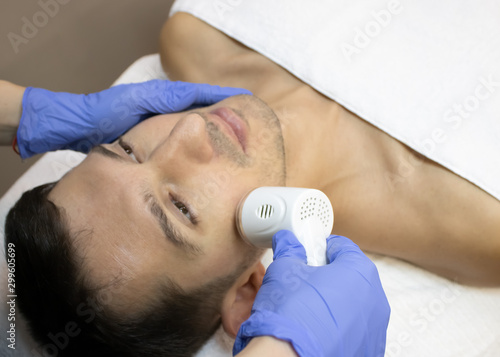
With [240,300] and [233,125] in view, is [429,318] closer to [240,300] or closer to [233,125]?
[240,300]

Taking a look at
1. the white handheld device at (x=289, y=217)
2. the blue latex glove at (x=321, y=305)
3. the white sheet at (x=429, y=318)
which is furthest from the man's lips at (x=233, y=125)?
the white sheet at (x=429, y=318)

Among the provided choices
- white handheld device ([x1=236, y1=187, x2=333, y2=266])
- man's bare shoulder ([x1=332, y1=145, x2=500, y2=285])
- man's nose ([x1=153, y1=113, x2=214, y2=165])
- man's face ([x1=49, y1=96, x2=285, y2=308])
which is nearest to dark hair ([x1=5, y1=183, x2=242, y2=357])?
man's face ([x1=49, y1=96, x2=285, y2=308])

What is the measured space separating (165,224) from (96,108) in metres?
0.53

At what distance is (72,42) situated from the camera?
195 cm

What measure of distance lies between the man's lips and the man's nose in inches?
2.8

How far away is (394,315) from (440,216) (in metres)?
0.31

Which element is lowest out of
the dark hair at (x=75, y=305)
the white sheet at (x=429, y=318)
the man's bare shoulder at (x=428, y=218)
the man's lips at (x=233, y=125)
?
the white sheet at (x=429, y=318)

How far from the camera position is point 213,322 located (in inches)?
45.7

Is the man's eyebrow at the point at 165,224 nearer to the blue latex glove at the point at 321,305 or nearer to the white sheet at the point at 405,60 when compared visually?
the blue latex glove at the point at 321,305

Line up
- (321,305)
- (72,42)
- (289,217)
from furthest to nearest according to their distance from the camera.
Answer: (72,42) → (289,217) → (321,305)

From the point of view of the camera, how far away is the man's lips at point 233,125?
1117mm

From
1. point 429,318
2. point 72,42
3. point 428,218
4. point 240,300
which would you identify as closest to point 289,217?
point 240,300

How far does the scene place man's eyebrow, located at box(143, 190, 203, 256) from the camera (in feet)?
3.25

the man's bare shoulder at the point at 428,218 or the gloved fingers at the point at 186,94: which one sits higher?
the gloved fingers at the point at 186,94
